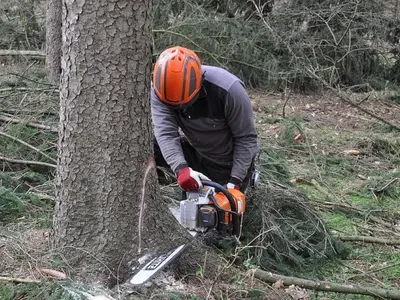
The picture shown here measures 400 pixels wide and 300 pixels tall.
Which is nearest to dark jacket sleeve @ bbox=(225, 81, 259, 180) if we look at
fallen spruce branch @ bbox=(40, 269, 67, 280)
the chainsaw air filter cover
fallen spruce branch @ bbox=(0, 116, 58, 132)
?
the chainsaw air filter cover

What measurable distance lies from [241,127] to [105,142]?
4.12ft

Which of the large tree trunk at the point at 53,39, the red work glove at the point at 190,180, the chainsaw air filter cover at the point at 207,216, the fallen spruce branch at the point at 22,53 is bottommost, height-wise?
the chainsaw air filter cover at the point at 207,216

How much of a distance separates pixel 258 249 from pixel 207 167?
74 centimetres

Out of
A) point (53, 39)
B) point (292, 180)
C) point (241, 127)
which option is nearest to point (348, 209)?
point (292, 180)

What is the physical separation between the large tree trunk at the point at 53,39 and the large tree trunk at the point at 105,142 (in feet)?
13.9

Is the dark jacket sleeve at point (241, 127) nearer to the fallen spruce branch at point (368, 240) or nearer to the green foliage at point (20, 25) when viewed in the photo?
the fallen spruce branch at point (368, 240)

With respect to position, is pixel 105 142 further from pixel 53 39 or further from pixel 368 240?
pixel 53 39

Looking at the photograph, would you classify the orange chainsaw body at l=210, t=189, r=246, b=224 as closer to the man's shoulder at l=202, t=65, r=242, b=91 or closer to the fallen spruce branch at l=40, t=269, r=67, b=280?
the man's shoulder at l=202, t=65, r=242, b=91

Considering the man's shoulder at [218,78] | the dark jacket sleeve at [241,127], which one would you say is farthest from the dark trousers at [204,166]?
the man's shoulder at [218,78]

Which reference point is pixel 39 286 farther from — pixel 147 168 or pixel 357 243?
pixel 357 243

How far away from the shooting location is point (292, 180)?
5.35 meters

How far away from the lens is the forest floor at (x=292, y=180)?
8.84 ft

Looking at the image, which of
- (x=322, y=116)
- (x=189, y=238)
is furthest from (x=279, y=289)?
(x=322, y=116)

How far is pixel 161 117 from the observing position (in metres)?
3.60
